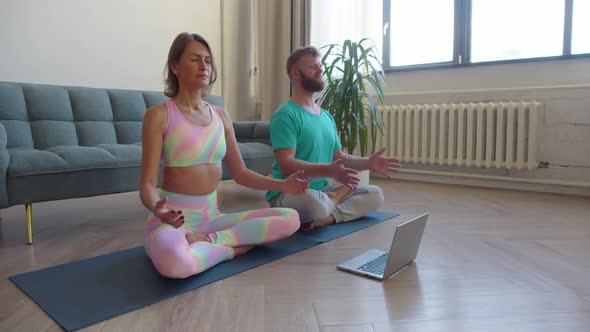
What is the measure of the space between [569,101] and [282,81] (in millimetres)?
2431

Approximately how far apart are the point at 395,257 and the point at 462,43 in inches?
114

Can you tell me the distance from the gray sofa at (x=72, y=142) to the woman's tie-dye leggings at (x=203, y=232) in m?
0.60

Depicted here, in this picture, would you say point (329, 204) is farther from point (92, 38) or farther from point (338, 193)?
point (92, 38)

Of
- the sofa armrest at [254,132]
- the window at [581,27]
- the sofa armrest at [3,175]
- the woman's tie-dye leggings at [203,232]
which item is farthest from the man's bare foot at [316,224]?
the window at [581,27]

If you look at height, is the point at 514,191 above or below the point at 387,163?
below

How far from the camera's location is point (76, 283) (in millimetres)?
1404

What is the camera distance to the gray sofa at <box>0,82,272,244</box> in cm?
184

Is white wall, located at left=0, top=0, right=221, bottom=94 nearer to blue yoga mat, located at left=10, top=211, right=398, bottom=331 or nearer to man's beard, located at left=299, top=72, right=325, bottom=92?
man's beard, located at left=299, top=72, right=325, bottom=92

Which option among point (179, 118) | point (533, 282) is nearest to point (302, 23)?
point (179, 118)

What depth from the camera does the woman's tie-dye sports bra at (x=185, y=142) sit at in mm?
1542

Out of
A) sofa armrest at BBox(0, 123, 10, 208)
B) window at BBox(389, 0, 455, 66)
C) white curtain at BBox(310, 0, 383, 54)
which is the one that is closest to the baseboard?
window at BBox(389, 0, 455, 66)

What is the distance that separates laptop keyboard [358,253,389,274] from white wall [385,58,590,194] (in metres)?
2.27

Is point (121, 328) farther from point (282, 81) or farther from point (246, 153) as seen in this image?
point (282, 81)

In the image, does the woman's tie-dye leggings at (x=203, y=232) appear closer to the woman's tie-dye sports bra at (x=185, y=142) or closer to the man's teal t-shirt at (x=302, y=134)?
the woman's tie-dye sports bra at (x=185, y=142)
